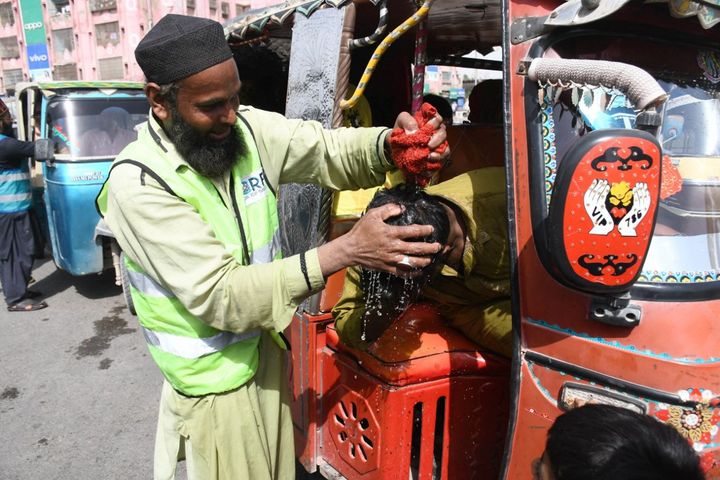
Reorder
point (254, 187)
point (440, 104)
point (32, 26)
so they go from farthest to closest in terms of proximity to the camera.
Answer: point (32, 26), point (440, 104), point (254, 187)

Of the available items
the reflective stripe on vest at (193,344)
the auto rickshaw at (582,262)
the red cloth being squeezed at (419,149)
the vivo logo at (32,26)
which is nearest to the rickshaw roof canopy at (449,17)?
the auto rickshaw at (582,262)

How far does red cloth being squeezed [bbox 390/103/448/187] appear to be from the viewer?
162 cm

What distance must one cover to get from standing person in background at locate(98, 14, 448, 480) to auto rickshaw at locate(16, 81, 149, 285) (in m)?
4.16

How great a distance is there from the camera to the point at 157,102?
1.68m

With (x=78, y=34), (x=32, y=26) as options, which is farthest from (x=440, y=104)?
(x=32, y=26)

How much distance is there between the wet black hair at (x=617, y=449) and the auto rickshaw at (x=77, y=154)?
530 cm

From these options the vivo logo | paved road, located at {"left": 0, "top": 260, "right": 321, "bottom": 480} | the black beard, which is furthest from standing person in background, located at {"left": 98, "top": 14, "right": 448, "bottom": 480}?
the vivo logo

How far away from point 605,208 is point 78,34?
34.4 meters

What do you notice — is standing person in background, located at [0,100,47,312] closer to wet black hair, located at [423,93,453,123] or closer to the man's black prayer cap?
wet black hair, located at [423,93,453,123]

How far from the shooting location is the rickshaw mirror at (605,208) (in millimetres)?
1140

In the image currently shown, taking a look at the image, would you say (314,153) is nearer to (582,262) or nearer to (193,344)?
(193,344)

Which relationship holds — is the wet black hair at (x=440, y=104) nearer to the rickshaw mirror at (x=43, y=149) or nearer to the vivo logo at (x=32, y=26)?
the rickshaw mirror at (x=43, y=149)

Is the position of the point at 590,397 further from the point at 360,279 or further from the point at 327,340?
the point at 327,340

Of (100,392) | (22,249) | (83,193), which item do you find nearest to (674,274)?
(100,392)
